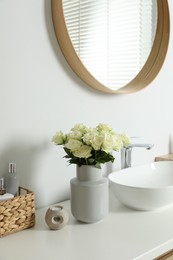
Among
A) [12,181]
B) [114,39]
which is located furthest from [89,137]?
[114,39]

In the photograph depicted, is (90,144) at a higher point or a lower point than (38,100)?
lower

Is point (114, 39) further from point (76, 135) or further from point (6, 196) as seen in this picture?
point (6, 196)

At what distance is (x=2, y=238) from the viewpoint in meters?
1.13

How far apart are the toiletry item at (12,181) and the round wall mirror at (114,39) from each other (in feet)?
1.58

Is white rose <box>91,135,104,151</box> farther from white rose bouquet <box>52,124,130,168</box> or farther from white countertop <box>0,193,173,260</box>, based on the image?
white countertop <box>0,193,173,260</box>

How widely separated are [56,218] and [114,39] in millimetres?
878

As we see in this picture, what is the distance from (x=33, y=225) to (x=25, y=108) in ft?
1.38

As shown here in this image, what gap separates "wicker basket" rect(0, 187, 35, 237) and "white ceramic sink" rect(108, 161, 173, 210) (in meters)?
0.34

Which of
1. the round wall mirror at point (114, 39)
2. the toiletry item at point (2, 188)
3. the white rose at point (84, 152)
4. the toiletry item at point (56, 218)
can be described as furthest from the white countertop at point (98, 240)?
the round wall mirror at point (114, 39)

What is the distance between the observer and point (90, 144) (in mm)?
1193

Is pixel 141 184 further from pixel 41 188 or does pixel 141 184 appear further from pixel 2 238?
pixel 2 238

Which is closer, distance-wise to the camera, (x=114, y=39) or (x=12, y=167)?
(x=12, y=167)

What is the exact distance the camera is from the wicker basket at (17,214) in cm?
112

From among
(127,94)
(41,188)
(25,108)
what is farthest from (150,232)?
(127,94)
